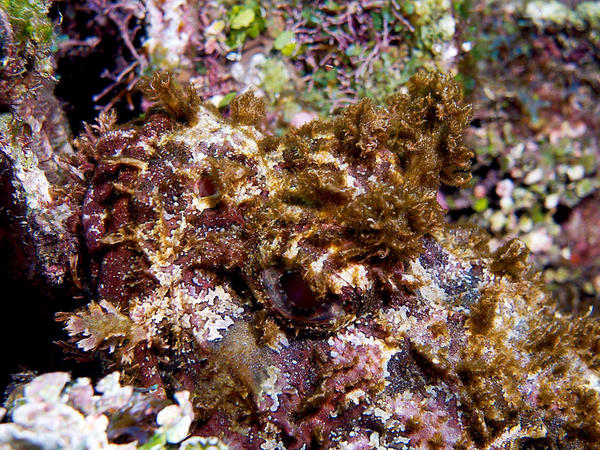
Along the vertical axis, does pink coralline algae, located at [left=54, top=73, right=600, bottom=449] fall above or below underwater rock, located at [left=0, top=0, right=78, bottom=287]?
below

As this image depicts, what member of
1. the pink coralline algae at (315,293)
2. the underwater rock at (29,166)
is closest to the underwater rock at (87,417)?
the pink coralline algae at (315,293)

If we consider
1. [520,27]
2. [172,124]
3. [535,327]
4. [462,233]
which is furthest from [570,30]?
[172,124]

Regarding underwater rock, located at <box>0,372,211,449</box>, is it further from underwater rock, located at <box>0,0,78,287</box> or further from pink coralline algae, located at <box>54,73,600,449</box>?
underwater rock, located at <box>0,0,78,287</box>

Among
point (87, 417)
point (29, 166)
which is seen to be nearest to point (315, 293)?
point (87, 417)

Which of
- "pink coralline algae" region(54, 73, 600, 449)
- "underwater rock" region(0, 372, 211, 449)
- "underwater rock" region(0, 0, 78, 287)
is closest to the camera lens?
"underwater rock" region(0, 372, 211, 449)

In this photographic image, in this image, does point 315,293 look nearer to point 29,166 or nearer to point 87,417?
point 87,417

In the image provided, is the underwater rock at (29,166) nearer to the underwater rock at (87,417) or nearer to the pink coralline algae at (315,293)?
the pink coralline algae at (315,293)

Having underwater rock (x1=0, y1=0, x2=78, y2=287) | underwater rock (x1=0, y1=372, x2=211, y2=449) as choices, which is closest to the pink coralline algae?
underwater rock (x1=0, y1=0, x2=78, y2=287)

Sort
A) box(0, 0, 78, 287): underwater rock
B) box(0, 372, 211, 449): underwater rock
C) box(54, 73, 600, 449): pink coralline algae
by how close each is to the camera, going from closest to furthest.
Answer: box(0, 372, 211, 449): underwater rock < box(54, 73, 600, 449): pink coralline algae < box(0, 0, 78, 287): underwater rock
